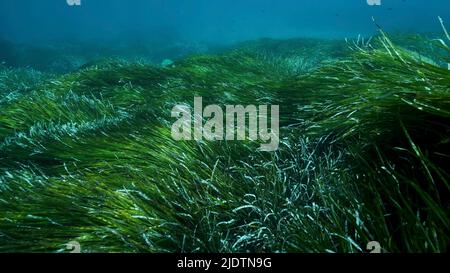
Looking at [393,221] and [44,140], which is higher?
[44,140]

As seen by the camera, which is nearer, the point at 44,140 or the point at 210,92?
the point at 44,140

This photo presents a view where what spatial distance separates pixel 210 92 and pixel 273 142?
2.05 m

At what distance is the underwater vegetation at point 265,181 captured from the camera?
6.98ft

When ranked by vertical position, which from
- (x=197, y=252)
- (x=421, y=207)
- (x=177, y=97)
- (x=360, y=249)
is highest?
(x=177, y=97)

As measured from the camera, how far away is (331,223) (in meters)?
2.28

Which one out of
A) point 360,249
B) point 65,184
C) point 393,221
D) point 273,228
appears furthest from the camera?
point 65,184

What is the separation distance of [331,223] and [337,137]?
3.47 feet

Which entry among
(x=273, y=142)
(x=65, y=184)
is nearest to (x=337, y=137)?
(x=273, y=142)

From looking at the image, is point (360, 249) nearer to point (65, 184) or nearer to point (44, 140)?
point (65, 184)

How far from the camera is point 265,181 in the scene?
2883 millimetres

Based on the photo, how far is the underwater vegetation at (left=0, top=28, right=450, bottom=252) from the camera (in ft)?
6.98

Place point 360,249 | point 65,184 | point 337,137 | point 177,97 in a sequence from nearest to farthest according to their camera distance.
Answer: point 360,249 < point 65,184 < point 337,137 < point 177,97

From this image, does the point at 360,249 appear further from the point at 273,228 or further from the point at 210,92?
the point at 210,92

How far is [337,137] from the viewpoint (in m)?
3.16
